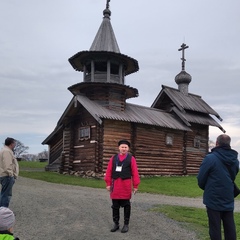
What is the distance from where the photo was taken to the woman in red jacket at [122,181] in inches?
260

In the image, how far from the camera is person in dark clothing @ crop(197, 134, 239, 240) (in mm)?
4844

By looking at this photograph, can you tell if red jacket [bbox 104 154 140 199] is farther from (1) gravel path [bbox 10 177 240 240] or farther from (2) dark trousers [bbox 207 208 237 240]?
(2) dark trousers [bbox 207 208 237 240]

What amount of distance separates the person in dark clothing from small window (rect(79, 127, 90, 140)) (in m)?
16.2

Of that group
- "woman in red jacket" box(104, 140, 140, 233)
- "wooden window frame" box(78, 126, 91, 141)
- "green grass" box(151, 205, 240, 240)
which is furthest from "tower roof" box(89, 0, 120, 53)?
"woman in red jacket" box(104, 140, 140, 233)

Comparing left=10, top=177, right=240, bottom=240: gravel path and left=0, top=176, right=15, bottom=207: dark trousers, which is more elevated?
left=0, top=176, right=15, bottom=207: dark trousers

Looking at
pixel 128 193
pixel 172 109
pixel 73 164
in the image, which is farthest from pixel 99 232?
pixel 172 109

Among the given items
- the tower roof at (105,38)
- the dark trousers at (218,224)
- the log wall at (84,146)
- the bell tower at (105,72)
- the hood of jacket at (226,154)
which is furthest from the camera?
the tower roof at (105,38)

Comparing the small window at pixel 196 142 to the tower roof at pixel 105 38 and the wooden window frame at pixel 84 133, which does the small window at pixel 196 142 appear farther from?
the wooden window frame at pixel 84 133

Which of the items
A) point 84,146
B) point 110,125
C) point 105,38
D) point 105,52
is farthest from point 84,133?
point 105,38

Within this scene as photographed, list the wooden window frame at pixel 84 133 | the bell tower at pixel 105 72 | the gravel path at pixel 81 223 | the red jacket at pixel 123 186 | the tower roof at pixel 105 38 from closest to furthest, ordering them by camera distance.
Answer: the gravel path at pixel 81 223
the red jacket at pixel 123 186
the wooden window frame at pixel 84 133
the bell tower at pixel 105 72
the tower roof at pixel 105 38

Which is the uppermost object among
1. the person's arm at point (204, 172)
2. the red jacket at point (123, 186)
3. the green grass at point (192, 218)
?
the person's arm at point (204, 172)

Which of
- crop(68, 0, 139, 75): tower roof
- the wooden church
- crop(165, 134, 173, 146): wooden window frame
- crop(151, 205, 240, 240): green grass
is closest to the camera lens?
crop(151, 205, 240, 240): green grass

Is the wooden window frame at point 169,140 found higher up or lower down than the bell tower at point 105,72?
lower down

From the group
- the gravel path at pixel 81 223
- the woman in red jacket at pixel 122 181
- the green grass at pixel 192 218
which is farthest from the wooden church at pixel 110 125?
the woman in red jacket at pixel 122 181
